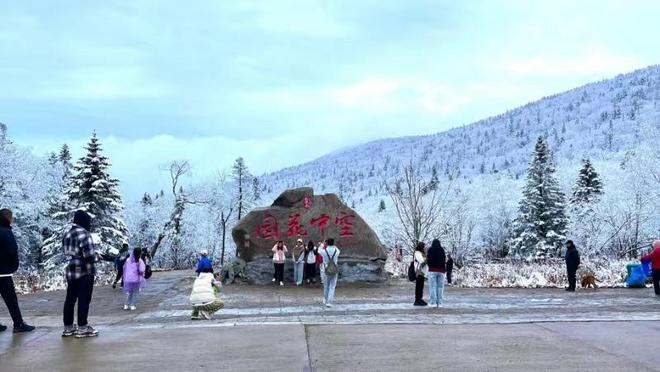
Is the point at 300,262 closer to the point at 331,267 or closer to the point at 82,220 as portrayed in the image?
the point at 331,267

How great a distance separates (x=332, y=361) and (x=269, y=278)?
15.0m

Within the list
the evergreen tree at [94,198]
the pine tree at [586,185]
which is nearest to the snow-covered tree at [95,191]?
the evergreen tree at [94,198]

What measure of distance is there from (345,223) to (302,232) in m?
1.55

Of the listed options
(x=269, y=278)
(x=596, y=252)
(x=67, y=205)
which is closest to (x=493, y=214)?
(x=596, y=252)

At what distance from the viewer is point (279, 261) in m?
21.9

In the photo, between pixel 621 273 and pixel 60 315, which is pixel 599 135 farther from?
pixel 60 315

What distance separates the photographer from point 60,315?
46.3ft

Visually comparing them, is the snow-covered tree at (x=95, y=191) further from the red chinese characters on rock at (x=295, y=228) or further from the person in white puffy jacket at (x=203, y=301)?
the person in white puffy jacket at (x=203, y=301)

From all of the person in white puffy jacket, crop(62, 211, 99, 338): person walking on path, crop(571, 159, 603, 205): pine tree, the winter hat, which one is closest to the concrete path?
crop(62, 211, 99, 338): person walking on path

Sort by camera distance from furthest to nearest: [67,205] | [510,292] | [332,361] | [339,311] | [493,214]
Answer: [493,214], [67,205], [510,292], [339,311], [332,361]

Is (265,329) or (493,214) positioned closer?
(265,329)

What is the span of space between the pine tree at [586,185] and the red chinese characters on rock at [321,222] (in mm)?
28319

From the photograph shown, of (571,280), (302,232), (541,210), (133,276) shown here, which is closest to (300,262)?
(302,232)

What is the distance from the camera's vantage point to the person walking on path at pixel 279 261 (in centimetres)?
2189
